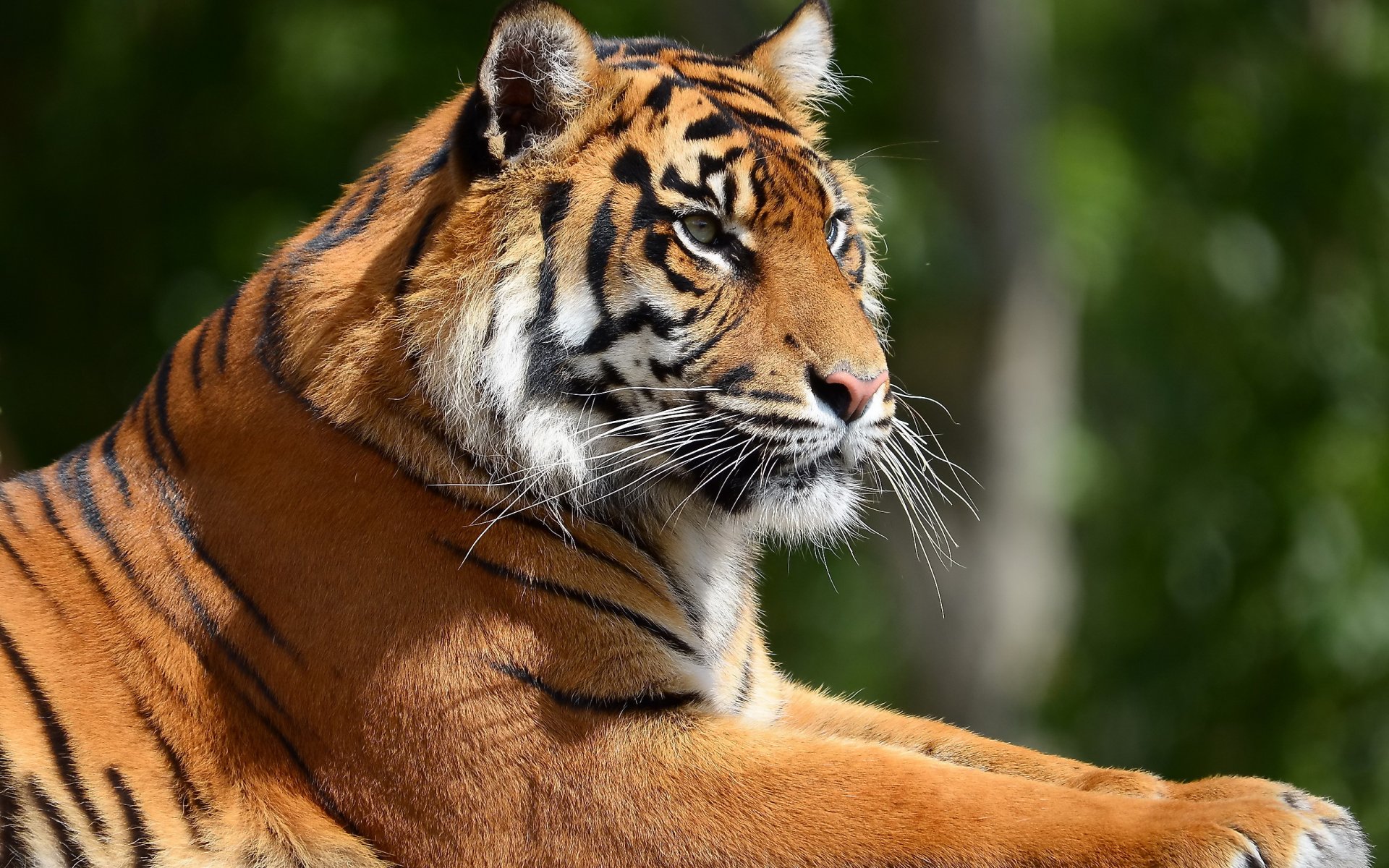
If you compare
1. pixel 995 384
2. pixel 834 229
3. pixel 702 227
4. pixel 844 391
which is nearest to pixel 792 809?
pixel 844 391

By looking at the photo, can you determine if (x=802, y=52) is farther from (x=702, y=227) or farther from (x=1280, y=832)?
(x=1280, y=832)

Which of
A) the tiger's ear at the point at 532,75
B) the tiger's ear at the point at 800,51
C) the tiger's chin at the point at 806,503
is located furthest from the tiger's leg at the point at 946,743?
the tiger's ear at the point at 800,51

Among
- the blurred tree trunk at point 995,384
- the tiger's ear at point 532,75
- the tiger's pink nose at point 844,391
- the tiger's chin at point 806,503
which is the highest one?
the tiger's ear at point 532,75

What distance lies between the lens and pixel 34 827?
247cm

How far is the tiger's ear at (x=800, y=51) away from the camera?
3109 mm

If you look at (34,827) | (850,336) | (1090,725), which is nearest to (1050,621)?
(1090,725)

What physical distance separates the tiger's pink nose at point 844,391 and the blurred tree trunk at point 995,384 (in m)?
5.31

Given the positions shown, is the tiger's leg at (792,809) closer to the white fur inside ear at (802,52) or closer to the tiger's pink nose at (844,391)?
the tiger's pink nose at (844,391)

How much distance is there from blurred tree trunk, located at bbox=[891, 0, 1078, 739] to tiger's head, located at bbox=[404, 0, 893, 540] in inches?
204

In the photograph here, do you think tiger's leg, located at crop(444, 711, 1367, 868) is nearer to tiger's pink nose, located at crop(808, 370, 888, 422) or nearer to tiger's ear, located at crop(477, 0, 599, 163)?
tiger's pink nose, located at crop(808, 370, 888, 422)

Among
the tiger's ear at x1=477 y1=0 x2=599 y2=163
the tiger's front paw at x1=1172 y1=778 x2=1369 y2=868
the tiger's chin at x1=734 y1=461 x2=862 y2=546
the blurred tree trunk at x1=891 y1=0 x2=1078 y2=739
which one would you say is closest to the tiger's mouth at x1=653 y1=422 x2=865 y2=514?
the tiger's chin at x1=734 y1=461 x2=862 y2=546

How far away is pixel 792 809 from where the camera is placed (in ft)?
7.64

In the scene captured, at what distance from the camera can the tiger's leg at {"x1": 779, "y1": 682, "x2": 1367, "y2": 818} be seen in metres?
2.42

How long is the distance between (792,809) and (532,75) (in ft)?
4.39
